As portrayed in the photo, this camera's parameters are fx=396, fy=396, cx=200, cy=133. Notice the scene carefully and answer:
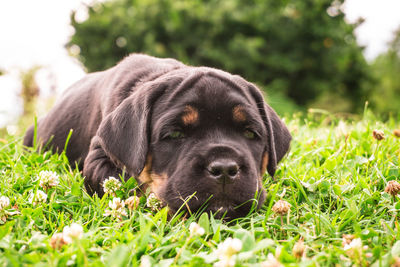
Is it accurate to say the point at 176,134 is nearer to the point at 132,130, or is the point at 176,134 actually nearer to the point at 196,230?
the point at 132,130

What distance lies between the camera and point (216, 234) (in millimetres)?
2332

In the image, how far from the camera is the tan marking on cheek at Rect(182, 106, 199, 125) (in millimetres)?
2943

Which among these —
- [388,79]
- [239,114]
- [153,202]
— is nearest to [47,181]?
[153,202]

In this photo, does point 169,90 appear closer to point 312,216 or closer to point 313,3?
point 312,216

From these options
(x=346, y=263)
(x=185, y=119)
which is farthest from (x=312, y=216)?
(x=185, y=119)

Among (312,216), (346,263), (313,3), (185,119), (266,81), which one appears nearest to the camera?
(346,263)

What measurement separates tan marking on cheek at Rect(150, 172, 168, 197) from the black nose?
432mm

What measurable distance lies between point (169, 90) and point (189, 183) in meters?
0.92

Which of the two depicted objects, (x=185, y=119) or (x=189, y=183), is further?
(x=185, y=119)

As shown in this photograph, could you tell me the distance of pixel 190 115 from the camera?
296 cm

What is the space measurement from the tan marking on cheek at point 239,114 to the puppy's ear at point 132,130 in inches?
25.3

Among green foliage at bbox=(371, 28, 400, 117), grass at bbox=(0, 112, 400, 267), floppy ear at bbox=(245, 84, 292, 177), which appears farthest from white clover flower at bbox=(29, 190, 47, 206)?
green foliage at bbox=(371, 28, 400, 117)

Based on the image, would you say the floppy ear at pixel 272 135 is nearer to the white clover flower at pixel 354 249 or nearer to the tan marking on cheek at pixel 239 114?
the tan marking on cheek at pixel 239 114

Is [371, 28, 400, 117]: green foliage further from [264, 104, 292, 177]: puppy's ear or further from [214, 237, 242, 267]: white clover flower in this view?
[214, 237, 242, 267]: white clover flower
